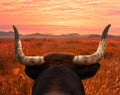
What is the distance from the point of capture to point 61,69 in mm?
5992

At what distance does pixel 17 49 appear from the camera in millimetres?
6672

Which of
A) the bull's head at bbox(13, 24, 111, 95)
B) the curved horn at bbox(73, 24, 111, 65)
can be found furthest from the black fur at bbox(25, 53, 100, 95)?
the curved horn at bbox(73, 24, 111, 65)

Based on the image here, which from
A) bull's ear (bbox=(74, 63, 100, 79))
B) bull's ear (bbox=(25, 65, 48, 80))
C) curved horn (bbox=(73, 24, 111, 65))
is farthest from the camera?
bull's ear (bbox=(25, 65, 48, 80))

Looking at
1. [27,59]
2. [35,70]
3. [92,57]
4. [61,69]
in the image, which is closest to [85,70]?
[92,57]

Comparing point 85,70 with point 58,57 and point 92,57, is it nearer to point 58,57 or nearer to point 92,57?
point 92,57

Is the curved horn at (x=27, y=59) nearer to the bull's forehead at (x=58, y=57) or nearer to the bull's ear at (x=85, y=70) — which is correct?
the bull's forehead at (x=58, y=57)

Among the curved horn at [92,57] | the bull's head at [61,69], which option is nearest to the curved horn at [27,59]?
the bull's head at [61,69]

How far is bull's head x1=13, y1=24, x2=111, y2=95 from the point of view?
→ 18.4 feet

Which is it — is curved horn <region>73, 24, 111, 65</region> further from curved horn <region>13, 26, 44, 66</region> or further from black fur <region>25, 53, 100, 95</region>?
curved horn <region>13, 26, 44, 66</region>

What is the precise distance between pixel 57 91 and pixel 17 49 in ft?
5.12

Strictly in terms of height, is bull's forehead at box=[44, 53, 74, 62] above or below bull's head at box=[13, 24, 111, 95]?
above

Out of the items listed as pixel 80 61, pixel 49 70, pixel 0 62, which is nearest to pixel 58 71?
pixel 49 70

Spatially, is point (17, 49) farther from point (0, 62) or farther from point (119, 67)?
point (0, 62)

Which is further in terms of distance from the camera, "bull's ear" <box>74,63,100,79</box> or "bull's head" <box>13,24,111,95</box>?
"bull's ear" <box>74,63,100,79</box>
